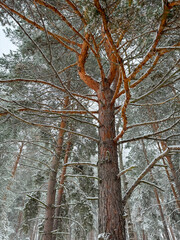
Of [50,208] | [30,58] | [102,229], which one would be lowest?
[102,229]

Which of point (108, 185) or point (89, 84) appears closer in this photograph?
point (108, 185)

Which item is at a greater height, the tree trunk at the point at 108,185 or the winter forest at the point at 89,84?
the winter forest at the point at 89,84

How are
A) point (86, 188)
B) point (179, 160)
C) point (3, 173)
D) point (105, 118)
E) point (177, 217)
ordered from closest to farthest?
1. point (105, 118)
2. point (86, 188)
3. point (179, 160)
4. point (177, 217)
5. point (3, 173)

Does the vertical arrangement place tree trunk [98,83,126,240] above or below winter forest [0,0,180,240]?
below

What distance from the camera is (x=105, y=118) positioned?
255 centimetres

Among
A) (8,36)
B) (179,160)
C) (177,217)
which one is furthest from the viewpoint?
(177,217)

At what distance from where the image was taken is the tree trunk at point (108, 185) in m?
1.67

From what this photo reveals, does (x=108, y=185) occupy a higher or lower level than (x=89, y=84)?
lower

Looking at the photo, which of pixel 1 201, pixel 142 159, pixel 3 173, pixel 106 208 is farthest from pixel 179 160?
pixel 1 201

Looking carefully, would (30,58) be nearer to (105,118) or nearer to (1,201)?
(105,118)

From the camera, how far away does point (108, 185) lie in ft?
6.34

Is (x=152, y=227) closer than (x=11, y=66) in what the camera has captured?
No

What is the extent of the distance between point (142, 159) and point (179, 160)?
276 centimetres

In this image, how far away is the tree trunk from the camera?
5.47 ft
